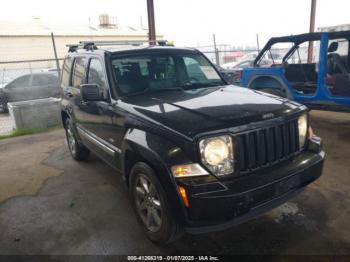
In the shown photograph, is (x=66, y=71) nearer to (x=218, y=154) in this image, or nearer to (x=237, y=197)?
(x=218, y=154)

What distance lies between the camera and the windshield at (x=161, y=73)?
3545mm

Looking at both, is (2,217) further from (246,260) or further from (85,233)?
(246,260)

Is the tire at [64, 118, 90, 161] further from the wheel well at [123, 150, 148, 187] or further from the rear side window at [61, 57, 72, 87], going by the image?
the wheel well at [123, 150, 148, 187]

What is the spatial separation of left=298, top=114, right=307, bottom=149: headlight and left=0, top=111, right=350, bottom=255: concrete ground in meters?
0.87

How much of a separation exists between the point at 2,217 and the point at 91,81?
6.65 ft

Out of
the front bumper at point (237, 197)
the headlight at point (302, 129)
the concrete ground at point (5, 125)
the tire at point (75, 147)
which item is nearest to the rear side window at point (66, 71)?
the tire at point (75, 147)

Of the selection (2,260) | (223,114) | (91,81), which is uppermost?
(91,81)

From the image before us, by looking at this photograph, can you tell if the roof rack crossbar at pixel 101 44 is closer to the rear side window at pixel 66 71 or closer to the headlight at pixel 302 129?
the rear side window at pixel 66 71

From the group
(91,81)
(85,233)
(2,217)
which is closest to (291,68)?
(91,81)

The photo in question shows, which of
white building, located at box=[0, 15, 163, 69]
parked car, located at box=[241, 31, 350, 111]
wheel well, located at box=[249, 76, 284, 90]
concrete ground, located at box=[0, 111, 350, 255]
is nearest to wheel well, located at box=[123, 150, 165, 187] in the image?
concrete ground, located at box=[0, 111, 350, 255]

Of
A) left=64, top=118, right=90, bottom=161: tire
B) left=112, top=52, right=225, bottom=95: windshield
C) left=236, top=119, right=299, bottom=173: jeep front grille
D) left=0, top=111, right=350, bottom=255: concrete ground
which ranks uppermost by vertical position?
left=112, top=52, right=225, bottom=95: windshield

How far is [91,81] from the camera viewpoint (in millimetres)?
4051

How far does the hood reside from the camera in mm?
2496

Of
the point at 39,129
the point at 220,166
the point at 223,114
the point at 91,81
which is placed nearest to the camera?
the point at 220,166
